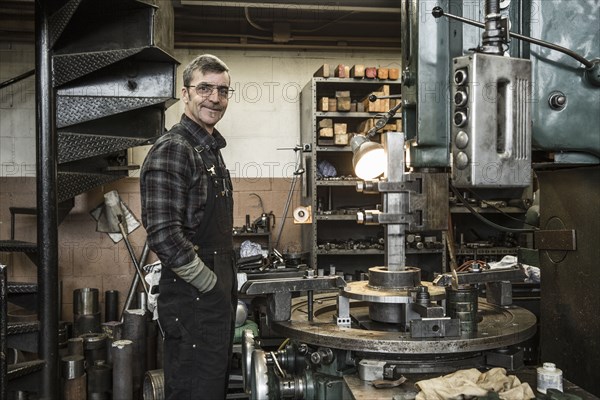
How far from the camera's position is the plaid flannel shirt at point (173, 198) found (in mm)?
1986

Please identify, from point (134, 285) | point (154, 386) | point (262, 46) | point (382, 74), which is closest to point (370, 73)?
point (382, 74)

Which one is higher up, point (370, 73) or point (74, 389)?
point (370, 73)

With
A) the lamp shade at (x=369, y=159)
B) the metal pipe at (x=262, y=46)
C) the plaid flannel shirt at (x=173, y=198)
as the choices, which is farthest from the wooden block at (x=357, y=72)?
the lamp shade at (x=369, y=159)

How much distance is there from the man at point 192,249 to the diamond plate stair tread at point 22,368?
0.69 metres

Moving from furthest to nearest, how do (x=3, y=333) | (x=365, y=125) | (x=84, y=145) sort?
(x=365, y=125), (x=84, y=145), (x=3, y=333)

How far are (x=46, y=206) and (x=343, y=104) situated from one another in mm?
2254

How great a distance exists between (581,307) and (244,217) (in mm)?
3246

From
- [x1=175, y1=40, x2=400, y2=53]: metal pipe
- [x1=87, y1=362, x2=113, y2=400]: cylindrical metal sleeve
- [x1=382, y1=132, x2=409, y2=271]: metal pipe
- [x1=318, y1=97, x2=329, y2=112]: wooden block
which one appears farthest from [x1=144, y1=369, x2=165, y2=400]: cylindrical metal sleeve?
[x1=175, y1=40, x2=400, y2=53]: metal pipe

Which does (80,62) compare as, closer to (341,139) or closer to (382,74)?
(341,139)

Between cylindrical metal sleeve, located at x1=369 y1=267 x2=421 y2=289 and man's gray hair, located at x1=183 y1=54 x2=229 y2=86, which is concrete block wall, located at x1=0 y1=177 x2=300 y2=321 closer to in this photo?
man's gray hair, located at x1=183 y1=54 x2=229 y2=86

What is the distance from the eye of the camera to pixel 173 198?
2.02 metres

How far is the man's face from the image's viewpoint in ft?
7.27

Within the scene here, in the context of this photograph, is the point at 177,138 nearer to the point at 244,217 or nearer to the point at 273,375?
the point at 273,375

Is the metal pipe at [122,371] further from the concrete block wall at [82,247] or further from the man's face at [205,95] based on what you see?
the man's face at [205,95]
